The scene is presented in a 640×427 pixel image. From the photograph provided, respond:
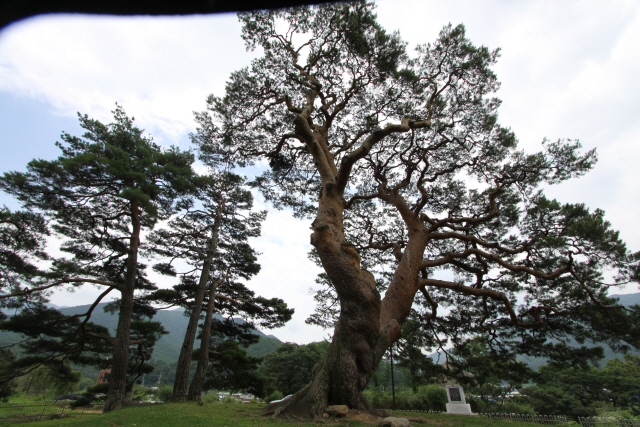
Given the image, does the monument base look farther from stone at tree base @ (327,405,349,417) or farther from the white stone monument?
stone at tree base @ (327,405,349,417)

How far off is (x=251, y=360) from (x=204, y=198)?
694 cm

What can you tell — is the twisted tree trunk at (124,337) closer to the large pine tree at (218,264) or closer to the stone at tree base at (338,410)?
the large pine tree at (218,264)

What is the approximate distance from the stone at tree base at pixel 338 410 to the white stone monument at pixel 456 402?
1246 cm

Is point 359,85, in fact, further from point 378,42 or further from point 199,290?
point 199,290

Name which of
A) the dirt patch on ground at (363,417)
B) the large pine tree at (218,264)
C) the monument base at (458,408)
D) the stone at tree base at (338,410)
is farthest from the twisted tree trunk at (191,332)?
the monument base at (458,408)

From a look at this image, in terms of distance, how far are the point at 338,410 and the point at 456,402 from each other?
43.0 feet

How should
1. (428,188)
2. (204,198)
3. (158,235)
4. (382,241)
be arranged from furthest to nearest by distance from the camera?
1. (204,198)
2. (158,235)
3. (382,241)
4. (428,188)

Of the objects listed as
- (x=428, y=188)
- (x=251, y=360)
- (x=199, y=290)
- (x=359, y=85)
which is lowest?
(x=251, y=360)

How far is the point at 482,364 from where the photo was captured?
7.84 meters

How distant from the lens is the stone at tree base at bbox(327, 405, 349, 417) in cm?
407

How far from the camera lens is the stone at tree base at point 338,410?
4074 millimetres

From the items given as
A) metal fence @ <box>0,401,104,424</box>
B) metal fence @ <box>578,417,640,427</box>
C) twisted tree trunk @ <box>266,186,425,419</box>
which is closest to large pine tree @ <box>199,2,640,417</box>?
twisted tree trunk @ <box>266,186,425,419</box>

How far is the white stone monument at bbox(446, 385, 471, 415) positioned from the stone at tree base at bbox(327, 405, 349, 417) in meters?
12.5

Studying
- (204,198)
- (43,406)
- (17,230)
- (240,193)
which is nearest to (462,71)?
(240,193)
